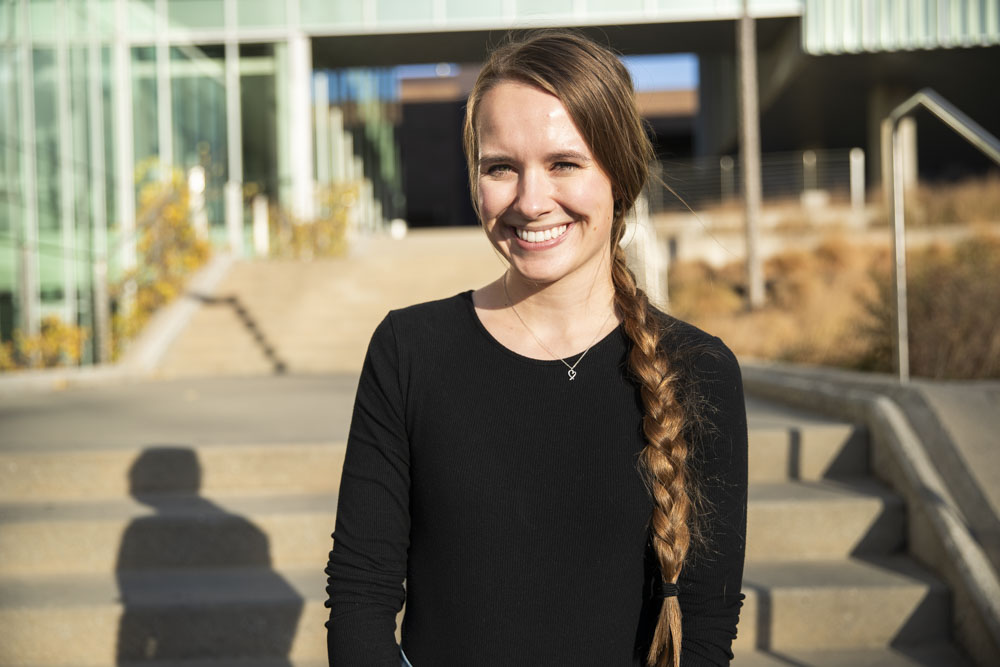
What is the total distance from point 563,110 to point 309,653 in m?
2.45

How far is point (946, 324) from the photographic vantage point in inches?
192

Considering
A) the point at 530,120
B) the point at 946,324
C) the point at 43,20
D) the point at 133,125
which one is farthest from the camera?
the point at 133,125

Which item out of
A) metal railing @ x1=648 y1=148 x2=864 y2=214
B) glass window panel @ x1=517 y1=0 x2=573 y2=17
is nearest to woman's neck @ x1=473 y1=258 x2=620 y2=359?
glass window panel @ x1=517 y1=0 x2=573 y2=17

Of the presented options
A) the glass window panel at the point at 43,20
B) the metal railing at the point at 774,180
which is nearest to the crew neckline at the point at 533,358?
the glass window panel at the point at 43,20

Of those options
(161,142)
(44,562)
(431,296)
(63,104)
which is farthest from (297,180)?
(44,562)

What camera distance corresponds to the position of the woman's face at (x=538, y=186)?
1.37 metres

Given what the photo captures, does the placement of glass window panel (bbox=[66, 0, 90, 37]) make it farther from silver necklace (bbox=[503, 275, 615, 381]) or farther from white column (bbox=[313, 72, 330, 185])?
silver necklace (bbox=[503, 275, 615, 381])

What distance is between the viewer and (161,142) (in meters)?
16.6

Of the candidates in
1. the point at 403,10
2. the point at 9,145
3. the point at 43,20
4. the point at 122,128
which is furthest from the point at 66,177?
the point at 403,10

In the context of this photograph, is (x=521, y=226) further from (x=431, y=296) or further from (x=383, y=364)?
(x=431, y=296)

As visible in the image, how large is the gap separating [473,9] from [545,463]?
Result: 18108mm

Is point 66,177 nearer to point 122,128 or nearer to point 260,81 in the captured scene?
point 122,128

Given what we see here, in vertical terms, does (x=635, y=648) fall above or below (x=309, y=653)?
above

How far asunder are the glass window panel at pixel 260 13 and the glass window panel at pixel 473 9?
3.30 m
